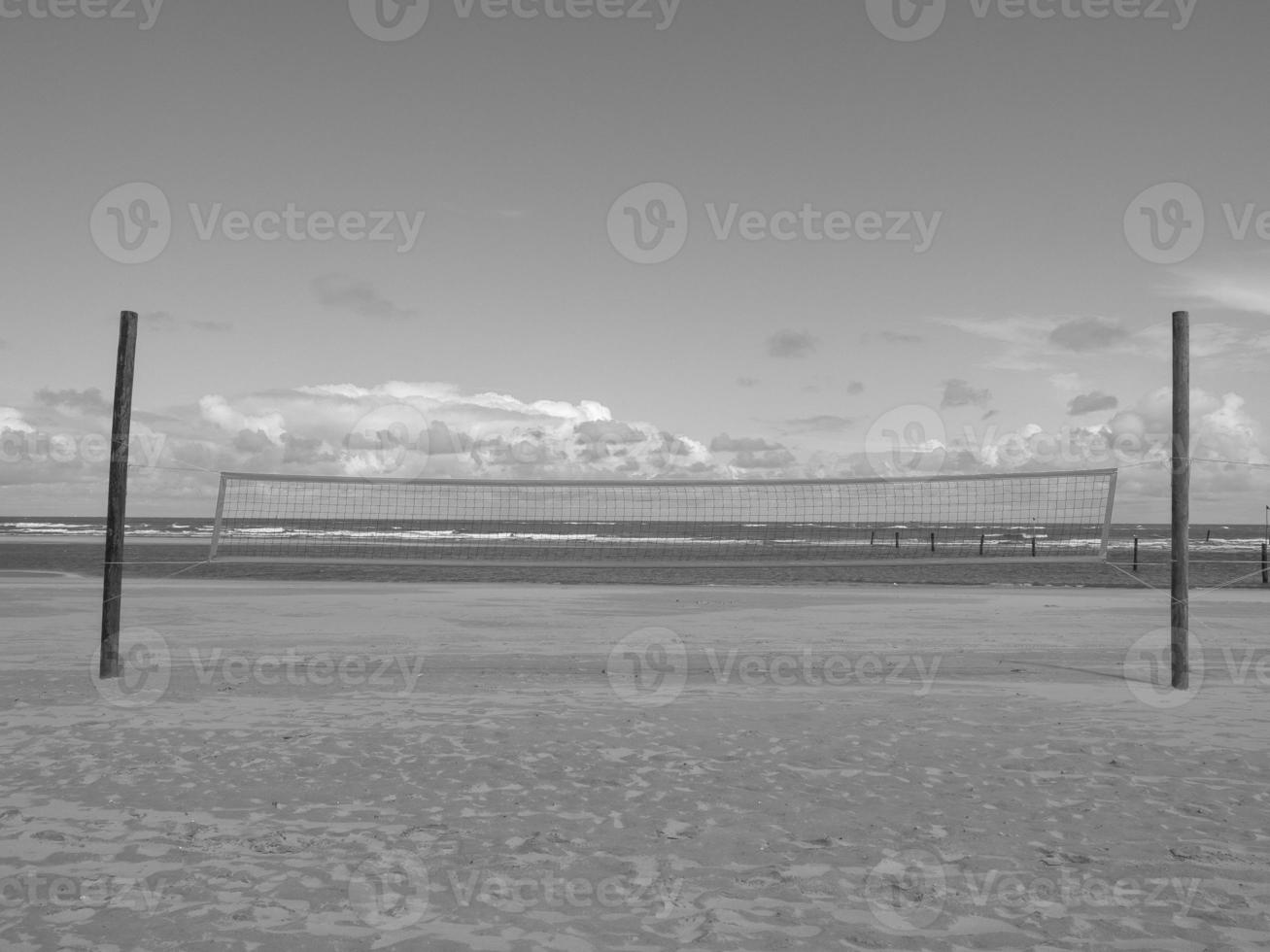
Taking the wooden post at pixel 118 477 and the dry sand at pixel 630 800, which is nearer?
the dry sand at pixel 630 800

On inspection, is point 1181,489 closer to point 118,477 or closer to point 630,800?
point 630,800

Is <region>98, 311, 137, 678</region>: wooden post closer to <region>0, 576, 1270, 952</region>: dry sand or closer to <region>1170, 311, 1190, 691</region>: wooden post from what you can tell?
<region>0, 576, 1270, 952</region>: dry sand

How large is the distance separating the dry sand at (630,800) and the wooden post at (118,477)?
42 cm

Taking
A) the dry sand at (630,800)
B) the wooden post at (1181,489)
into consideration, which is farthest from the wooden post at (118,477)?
the wooden post at (1181,489)

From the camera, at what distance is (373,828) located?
4.76 meters

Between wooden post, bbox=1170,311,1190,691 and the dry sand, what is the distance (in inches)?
19.2

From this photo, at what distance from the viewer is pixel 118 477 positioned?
8766 millimetres

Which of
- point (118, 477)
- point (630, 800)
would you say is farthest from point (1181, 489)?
point (118, 477)

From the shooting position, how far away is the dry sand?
3752mm

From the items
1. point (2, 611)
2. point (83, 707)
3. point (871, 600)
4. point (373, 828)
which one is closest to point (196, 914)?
point (373, 828)

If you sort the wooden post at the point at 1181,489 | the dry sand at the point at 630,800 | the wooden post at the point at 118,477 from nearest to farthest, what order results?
1. the dry sand at the point at 630,800
2. the wooden post at the point at 1181,489
3. the wooden post at the point at 118,477

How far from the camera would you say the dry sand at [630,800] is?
375cm

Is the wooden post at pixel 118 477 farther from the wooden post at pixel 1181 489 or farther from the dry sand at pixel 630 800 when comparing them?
the wooden post at pixel 1181 489

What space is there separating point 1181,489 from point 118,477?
9677 mm
